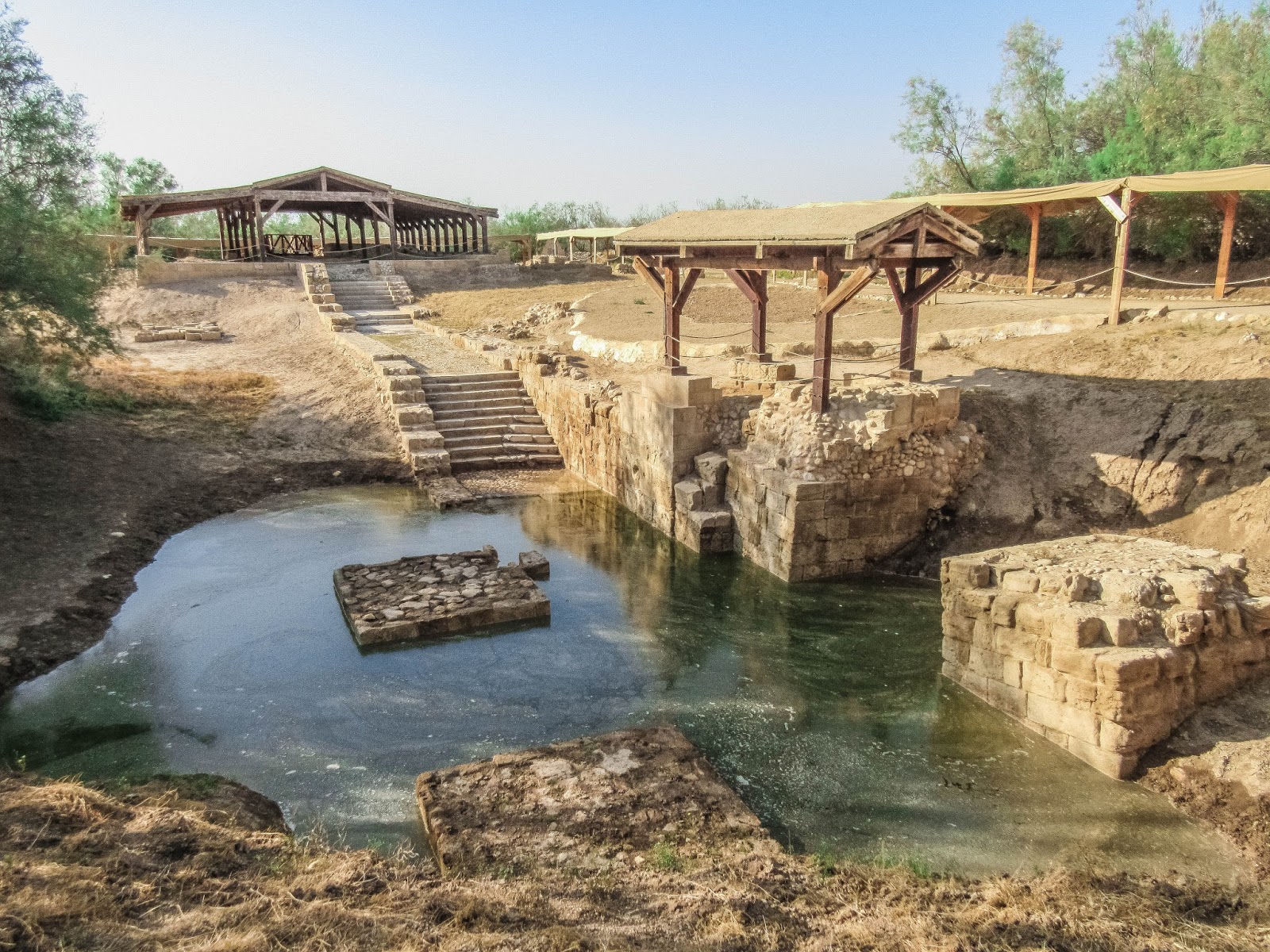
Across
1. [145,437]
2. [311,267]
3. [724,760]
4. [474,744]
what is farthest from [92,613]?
[311,267]

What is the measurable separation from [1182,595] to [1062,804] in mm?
1856

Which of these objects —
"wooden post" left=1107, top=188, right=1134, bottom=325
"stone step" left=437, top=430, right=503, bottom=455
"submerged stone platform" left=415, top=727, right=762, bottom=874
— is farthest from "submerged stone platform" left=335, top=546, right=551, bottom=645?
"wooden post" left=1107, top=188, right=1134, bottom=325

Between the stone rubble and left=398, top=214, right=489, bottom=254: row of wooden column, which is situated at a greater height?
left=398, top=214, right=489, bottom=254: row of wooden column

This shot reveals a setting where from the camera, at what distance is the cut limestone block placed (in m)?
10.6

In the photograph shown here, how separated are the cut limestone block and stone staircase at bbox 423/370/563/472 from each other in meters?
4.80

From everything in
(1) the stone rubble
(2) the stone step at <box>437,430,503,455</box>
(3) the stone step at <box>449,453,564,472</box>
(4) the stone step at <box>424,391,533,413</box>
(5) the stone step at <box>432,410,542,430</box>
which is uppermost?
(1) the stone rubble

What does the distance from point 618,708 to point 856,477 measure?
4.24 m

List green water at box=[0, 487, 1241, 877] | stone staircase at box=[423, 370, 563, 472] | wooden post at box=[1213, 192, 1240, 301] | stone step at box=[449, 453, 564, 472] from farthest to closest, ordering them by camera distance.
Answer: stone staircase at box=[423, 370, 563, 472] → stone step at box=[449, 453, 564, 472] → wooden post at box=[1213, 192, 1240, 301] → green water at box=[0, 487, 1241, 877]

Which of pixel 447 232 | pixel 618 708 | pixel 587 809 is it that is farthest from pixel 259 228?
pixel 587 809

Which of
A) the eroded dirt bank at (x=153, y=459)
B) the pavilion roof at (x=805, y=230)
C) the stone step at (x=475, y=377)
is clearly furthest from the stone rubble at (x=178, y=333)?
the pavilion roof at (x=805, y=230)

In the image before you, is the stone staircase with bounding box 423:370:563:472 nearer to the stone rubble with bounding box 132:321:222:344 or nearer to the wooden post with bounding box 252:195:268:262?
the stone rubble with bounding box 132:321:222:344

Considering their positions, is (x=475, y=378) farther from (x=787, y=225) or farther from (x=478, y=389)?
(x=787, y=225)

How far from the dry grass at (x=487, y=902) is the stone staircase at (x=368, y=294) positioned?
19.0 m

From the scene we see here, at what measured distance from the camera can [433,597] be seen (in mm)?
9562
